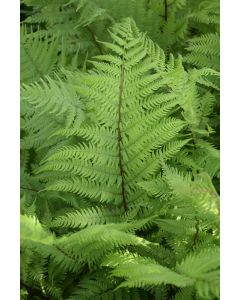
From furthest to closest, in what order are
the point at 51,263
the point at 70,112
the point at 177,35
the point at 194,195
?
the point at 177,35, the point at 70,112, the point at 51,263, the point at 194,195

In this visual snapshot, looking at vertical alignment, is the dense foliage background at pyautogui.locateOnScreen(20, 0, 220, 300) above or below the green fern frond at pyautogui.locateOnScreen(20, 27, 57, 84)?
below

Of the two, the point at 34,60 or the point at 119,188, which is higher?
the point at 34,60

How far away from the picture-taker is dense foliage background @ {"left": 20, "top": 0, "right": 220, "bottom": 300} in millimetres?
804

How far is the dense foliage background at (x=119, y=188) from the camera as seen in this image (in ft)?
2.64

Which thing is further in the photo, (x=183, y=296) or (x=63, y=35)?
(x=63, y=35)

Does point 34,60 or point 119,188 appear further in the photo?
point 34,60

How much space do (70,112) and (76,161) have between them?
15 cm

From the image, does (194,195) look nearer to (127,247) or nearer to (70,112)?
(127,247)

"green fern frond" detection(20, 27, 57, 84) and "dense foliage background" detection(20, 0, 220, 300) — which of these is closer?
"dense foliage background" detection(20, 0, 220, 300)

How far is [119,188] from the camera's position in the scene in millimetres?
1016

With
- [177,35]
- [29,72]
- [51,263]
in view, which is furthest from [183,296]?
[177,35]

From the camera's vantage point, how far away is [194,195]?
789mm

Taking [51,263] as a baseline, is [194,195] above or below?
above

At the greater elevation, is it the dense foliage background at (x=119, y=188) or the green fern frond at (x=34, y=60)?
the green fern frond at (x=34, y=60)
